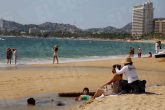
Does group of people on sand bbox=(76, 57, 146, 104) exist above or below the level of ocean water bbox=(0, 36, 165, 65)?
above

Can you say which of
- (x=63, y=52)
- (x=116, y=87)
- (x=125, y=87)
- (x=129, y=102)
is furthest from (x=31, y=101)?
(x=63, y=52)

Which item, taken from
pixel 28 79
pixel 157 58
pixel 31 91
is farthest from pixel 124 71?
pixel 157 58

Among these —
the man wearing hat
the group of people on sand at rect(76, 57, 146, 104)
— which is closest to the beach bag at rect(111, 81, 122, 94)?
the group of people on sand at rect(76, 57, 146, 104)

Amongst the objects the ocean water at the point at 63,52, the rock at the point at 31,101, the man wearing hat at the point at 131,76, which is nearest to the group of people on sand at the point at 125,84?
the man wearing hat at the point at 131,76

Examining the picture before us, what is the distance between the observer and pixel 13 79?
66.9ft

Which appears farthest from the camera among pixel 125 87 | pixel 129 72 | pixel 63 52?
pixel 63 52

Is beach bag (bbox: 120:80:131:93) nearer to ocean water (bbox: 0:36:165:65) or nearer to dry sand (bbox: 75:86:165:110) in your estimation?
dry sand (bbox: 75:86:165:110)

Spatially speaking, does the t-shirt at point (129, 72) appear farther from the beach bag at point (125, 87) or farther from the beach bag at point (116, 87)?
the beach bag at point (116, 87)

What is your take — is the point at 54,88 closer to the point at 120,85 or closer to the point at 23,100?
the point at 23,100

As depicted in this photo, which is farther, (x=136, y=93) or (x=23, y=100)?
(x=23, y=100)

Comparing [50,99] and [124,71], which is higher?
[124,71]

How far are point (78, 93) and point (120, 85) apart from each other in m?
3.24

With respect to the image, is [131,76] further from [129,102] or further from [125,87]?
[129,102]

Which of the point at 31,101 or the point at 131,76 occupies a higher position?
the point at 131,76
